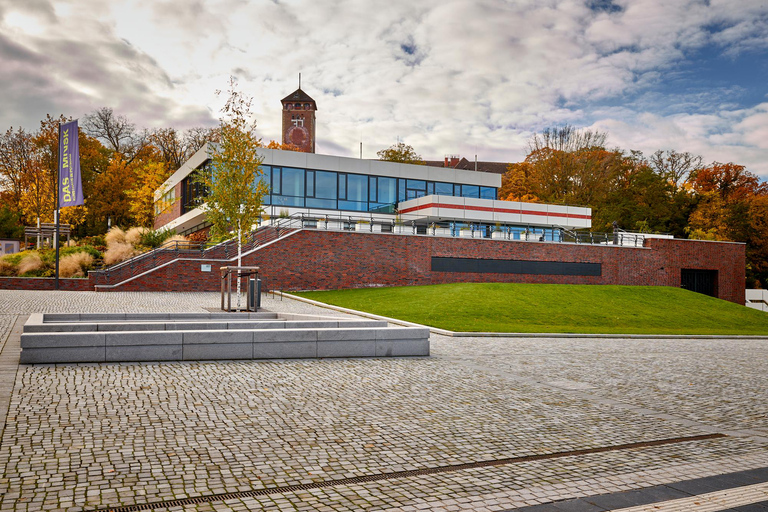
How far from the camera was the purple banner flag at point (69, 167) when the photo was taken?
27.3 meters

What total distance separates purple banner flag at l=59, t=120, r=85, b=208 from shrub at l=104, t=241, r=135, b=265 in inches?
165

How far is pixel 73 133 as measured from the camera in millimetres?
27453

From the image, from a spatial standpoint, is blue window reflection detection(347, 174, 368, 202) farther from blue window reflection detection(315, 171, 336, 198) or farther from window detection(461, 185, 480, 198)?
window detection(461, 185, 480, 198)

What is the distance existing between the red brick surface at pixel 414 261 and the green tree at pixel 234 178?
6.76 metres

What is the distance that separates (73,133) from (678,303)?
32235 mm

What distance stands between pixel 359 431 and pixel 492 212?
4109 cm

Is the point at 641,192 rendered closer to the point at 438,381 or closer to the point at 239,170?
the point at 239,170

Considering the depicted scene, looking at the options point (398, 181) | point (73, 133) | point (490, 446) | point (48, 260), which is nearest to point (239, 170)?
point (73, 133)

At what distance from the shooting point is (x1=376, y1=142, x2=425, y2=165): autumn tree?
6750 cm

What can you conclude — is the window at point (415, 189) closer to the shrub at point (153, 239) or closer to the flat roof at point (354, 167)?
the flat roof at point (354, 167)

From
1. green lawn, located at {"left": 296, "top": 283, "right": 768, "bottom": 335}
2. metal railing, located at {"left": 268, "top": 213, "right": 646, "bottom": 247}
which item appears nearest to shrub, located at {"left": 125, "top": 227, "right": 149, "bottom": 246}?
metal railing, located at {"left": 268, "top": 213, "right": 646, "bottom": 247}

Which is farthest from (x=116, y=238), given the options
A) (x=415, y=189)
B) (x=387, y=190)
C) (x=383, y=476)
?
(x=383, y=476)

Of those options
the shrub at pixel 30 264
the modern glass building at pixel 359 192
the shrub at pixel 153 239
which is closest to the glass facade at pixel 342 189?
the modern glass building at pixel 359 192

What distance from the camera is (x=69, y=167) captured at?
27625 millimetres
